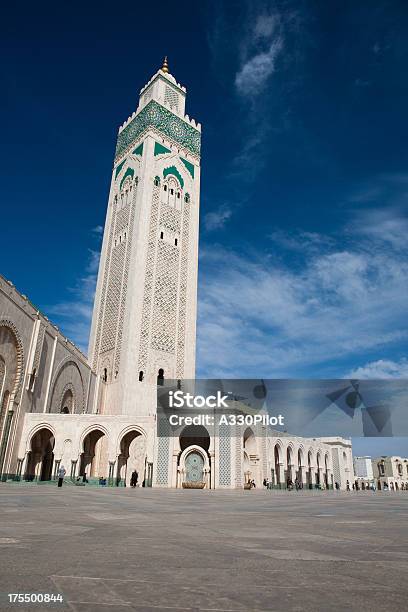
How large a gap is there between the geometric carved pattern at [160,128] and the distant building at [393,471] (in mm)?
50011

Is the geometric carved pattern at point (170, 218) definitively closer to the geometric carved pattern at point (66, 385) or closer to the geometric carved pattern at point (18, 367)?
the geometric carved pattern at point (66, 385)

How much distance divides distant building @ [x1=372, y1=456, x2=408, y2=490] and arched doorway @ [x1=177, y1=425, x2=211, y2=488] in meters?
45.9

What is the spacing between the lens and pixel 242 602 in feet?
4.37

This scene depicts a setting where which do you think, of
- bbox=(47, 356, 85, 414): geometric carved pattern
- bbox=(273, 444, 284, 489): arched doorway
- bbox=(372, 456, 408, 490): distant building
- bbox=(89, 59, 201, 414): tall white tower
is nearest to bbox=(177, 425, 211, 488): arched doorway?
bbox=(89, 59, 201, 414): tall white tower

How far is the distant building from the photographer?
5922 centimetres

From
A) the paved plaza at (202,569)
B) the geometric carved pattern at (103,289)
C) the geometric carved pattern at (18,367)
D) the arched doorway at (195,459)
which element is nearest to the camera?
the paved plaza at (202,569)

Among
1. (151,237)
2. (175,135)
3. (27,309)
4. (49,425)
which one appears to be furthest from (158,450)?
(175,135)

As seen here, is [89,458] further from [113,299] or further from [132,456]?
[113,299]

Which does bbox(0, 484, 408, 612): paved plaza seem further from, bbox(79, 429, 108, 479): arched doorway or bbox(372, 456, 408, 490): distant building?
bbox(372, 456, 408, 490): distant building

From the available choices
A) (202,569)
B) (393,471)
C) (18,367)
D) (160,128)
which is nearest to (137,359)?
(18,367)

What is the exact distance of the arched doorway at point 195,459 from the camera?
21.5m

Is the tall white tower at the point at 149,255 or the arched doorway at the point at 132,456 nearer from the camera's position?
the arched doorway at the point at 132,456

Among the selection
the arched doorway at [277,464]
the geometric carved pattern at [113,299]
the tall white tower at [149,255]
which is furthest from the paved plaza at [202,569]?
the arched doorway at [277,464]

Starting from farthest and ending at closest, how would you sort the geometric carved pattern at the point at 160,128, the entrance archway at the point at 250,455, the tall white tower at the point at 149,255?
the geometric carved pattern at the point at 160,128 < the tall white tower at the point at 149,255 < the entrance archway at the point at 250,455
